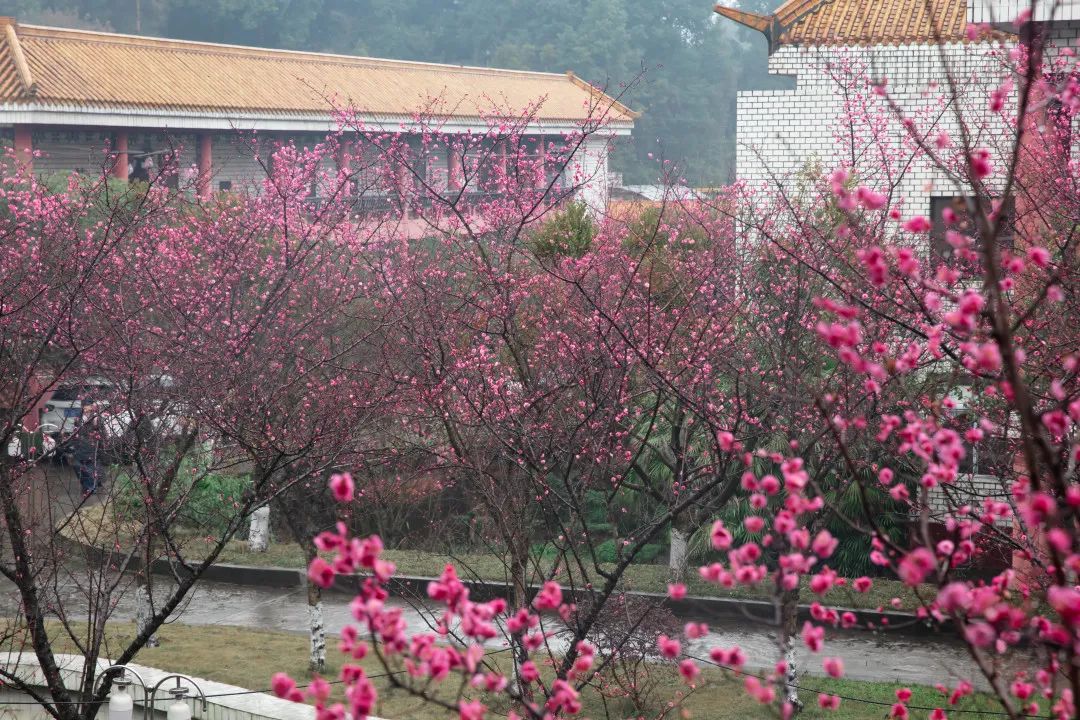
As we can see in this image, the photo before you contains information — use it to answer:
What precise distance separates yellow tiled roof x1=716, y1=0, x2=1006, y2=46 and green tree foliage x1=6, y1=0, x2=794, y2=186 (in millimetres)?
19795

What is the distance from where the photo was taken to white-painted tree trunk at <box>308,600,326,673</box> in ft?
35.3

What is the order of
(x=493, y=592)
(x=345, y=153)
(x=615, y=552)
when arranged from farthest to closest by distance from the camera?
(x=345, y=153) → (x=615, y=552) → (x=493, y=592)

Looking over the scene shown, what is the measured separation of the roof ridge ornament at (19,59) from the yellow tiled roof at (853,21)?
35.6 feet

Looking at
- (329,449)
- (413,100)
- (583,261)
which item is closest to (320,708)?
(329,449)

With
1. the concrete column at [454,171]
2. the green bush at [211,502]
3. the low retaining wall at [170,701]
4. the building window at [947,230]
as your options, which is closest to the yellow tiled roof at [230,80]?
the concrete column at [454,171]

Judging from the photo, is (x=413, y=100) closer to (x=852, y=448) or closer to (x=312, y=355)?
(x=312, y=355)

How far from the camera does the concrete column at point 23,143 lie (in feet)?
62.4

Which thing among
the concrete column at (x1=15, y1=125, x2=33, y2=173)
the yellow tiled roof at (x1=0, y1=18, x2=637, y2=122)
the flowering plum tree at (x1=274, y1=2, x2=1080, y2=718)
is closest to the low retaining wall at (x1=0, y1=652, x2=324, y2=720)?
the flowering plum tree at (x1=274, y1=2, x2=1080, y2=718)

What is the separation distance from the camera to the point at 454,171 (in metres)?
25.7

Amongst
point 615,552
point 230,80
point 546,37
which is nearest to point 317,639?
point 615,552

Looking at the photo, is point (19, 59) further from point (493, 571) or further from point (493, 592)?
point (493, 592)

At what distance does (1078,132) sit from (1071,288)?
417 centimetres

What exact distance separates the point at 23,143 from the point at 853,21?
12.9 meters

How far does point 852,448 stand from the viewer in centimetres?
1035
